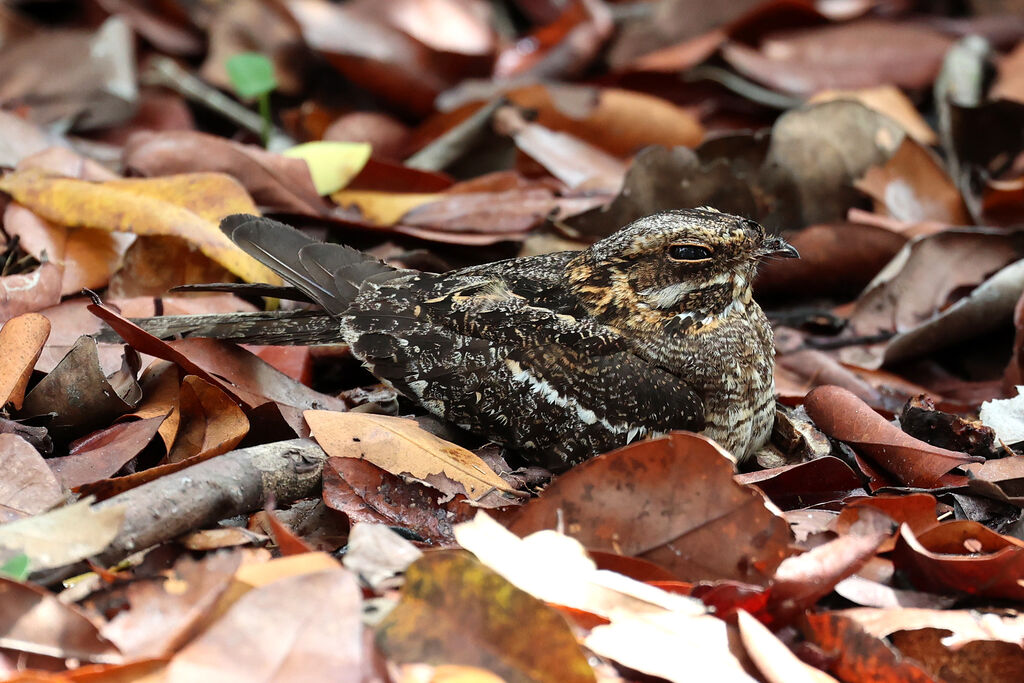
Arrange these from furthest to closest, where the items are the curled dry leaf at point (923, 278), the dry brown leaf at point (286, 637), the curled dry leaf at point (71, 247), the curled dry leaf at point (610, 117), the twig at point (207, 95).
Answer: the twig at point (207, 95)
the curled dry leaf at point (610, 117)
the curled dry leaf at point (923, 278)
the curled dry leaf at point (71, 247)
the dry brown leaf at point (286, 637)

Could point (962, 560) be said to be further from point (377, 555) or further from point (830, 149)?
point (830, 149)

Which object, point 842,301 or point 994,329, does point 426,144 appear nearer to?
point 842,301

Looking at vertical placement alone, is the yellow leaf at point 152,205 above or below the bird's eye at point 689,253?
below

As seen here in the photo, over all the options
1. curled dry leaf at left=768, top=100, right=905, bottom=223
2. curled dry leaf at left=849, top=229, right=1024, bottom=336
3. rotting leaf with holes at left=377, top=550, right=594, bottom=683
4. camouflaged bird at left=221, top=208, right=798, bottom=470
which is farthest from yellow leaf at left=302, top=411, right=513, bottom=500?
curled dry leaf at left=768, top=100, right=905, bottom=223

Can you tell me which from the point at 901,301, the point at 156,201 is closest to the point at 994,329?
the point at 901,301

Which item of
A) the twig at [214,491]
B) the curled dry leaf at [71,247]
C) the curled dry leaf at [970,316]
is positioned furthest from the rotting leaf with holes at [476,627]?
the curled dry leaf at [970,316]

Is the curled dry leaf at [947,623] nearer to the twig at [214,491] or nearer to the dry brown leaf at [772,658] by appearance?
A: the dry brown leaf at [772,658]

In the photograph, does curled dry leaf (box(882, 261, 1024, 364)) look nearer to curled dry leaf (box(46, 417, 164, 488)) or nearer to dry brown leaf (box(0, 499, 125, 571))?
curled dry leaf (box(46, 417, 164, 488))
